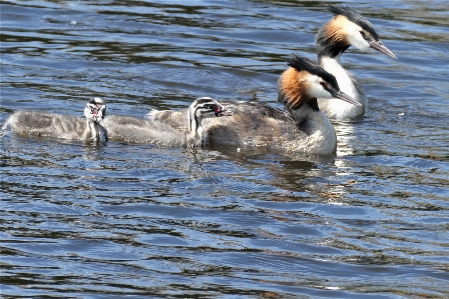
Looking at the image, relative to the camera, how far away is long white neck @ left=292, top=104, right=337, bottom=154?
1134cm

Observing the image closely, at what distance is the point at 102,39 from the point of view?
1557cm

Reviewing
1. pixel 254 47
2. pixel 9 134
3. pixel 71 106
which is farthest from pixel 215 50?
pixel 9 134

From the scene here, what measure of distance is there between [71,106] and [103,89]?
3.24 feet

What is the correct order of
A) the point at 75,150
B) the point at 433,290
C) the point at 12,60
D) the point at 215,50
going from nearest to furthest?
the point at 433,290
the point at 75,150
the point at 12,60
the point at 215,50

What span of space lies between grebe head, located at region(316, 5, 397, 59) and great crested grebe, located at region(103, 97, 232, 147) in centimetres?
269

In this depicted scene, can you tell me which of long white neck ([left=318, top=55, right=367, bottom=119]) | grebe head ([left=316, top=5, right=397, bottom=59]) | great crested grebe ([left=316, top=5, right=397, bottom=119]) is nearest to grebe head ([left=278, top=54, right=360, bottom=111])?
long white neck ([left=318, top=55, right=367, bottom=119])

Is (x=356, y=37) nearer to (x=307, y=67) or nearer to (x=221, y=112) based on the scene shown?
(x=307, y=67)

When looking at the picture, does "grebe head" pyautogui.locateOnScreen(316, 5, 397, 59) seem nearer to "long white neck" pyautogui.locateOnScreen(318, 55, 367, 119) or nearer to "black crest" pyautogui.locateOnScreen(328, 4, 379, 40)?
"black crest" pyautogui.locateOnScreen(328, 4, 379, 40)

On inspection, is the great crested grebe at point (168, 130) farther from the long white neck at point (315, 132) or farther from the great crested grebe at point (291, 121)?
the long white neck at point (315, 132)

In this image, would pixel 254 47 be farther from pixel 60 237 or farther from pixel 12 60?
pixel 60 237

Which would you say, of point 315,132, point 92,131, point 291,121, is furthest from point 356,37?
point 92,131

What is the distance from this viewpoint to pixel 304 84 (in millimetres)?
11422

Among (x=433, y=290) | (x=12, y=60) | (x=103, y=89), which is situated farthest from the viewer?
(x=12, y=60)

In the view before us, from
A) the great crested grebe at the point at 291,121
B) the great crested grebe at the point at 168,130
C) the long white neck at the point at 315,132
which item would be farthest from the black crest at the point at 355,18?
the great crested grebe at the point at 168,130
